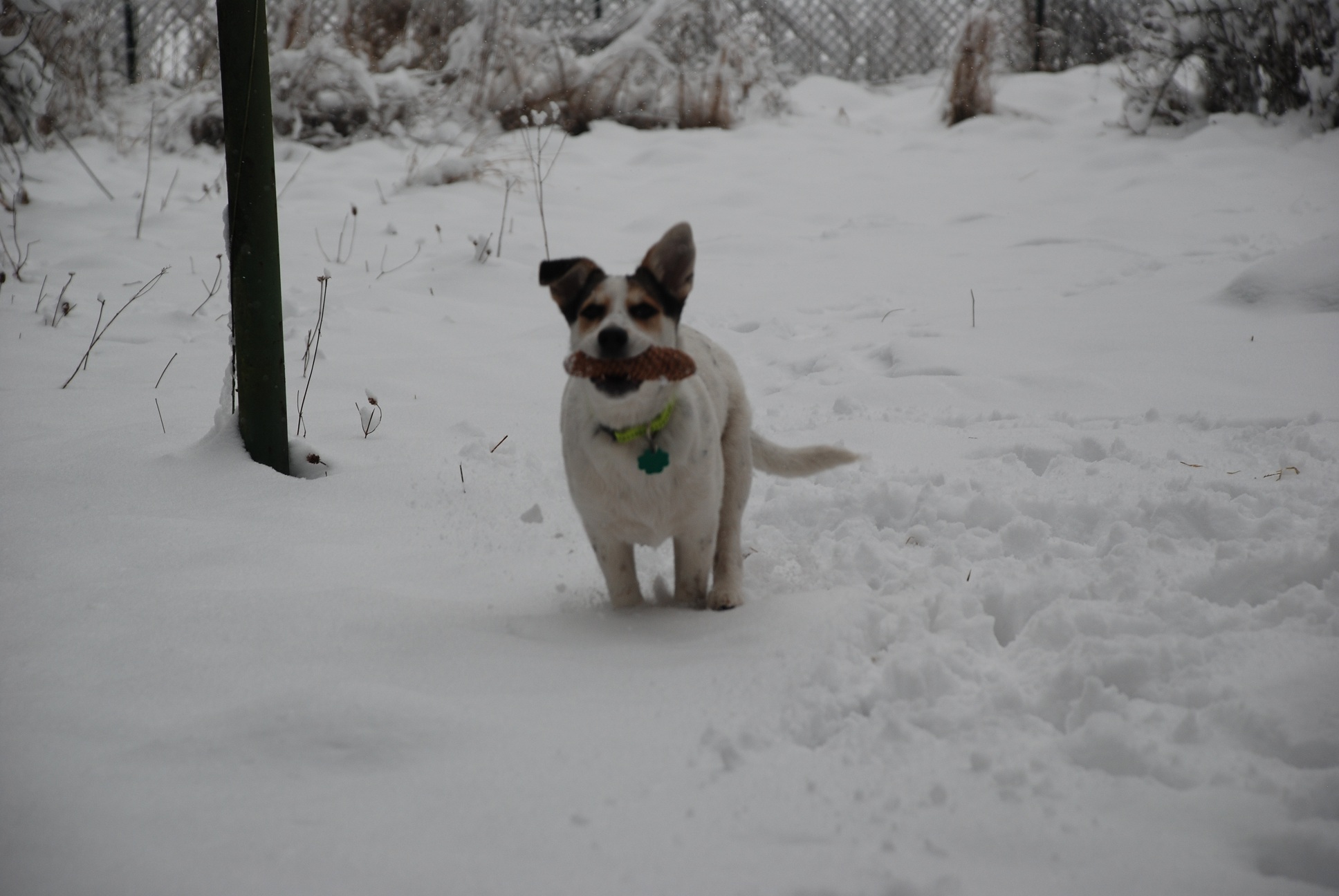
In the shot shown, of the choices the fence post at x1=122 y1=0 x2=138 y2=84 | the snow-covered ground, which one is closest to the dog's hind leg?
the snow-covered ground

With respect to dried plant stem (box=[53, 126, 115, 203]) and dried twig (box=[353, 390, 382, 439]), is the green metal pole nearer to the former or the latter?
dried twig (box=[353, 390, 382, 439])

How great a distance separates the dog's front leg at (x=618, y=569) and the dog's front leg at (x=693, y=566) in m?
0.14

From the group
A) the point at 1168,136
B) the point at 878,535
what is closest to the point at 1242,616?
the point at 878,535

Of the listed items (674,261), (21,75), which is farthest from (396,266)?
(674,261)

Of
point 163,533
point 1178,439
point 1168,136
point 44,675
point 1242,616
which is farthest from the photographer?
point 1168,136

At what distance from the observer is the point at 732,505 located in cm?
309

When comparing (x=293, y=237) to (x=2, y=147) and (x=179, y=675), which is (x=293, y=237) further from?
(x=179, y=675)

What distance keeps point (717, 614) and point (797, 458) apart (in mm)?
878

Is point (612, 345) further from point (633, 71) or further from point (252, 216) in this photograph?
point (633, 71)

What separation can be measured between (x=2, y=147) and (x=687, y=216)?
17.8ft

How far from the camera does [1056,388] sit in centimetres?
456

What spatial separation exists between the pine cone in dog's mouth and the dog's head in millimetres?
13

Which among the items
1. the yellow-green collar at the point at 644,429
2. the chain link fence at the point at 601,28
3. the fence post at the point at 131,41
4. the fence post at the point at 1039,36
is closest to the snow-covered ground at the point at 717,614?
the yellow-green collar at the point at 644,429

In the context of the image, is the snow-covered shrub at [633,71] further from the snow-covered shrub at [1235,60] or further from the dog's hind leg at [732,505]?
the dog's hind leg at [732,505]
